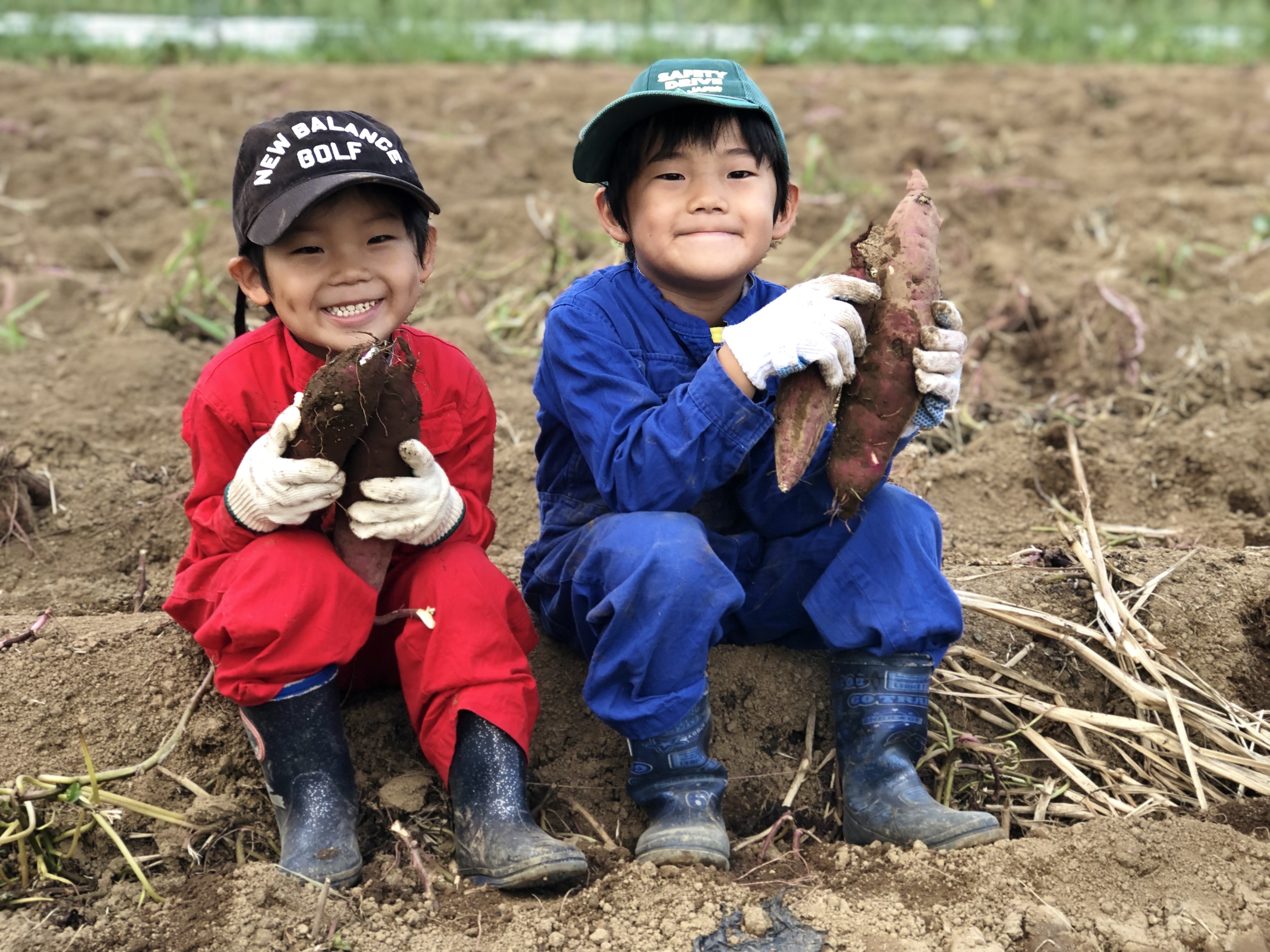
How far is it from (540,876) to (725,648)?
0.60 meters

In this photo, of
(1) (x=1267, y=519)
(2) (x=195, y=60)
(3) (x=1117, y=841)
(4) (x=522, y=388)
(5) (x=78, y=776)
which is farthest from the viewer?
(2) (x=195, y=60)

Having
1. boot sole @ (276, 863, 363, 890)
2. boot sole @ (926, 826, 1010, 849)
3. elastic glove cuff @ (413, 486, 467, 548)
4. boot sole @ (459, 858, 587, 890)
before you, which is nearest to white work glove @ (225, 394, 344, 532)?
elastic glove cuff @ (413, 486, 467, 548)

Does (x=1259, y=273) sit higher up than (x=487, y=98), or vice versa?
(x=487, y=98)

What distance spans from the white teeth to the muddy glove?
872 mm

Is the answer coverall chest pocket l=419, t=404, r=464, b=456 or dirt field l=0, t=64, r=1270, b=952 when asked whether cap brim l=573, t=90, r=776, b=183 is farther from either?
dirt field l=0, t=64, r=1270, b=952

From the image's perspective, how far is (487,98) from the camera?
6.22 m

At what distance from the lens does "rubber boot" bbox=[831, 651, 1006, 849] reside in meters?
1.87

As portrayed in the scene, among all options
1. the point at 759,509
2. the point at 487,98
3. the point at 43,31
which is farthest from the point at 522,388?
the point at 43,31

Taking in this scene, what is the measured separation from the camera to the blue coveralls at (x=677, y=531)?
181 centimetres

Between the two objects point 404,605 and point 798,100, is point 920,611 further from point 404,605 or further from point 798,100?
point 798,100

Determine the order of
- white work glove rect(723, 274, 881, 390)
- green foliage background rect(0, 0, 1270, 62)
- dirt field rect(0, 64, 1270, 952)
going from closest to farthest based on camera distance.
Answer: dirt field rect(0, 64, 1270, 952) < white work glove rect(723, 274, 881, 390) < green foliage background rect(0, 0, 1270, 62)

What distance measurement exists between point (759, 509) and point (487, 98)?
15.4 ft

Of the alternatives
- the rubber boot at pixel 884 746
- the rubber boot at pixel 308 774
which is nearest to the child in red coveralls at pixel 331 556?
the rubber boot at pixel 308 774

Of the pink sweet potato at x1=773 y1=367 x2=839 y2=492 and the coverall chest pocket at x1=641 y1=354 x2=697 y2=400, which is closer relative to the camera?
the pink sweet potato at x1=773 y1=367 x2=839 y2=492
